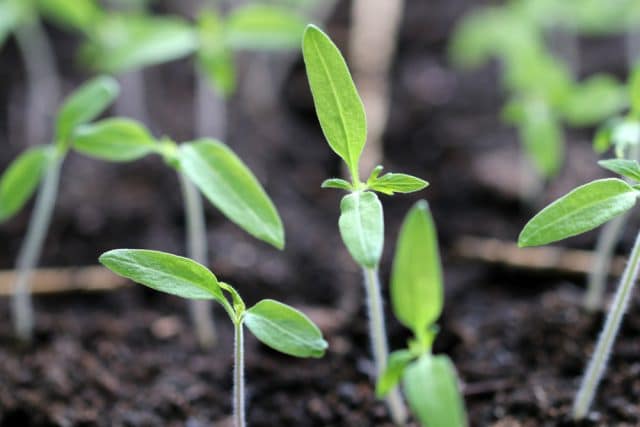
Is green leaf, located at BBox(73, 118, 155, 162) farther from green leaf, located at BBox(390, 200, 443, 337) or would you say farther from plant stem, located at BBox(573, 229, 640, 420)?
plant stem, located at BBox(573, 229, 640, 420)

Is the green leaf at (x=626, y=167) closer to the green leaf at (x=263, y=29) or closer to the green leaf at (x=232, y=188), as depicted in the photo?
the green leaf at (x=232, y=188)

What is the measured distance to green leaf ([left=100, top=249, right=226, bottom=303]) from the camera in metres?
0.73

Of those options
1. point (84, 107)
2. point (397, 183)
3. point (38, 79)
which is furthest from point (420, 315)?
point (38, 79)

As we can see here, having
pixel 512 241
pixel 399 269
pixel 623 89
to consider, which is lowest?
pixel 512 241

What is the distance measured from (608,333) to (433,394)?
0.85 feet

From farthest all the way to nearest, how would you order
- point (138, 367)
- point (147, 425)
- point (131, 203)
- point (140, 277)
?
point (131, 203)
point (138, 367)
point (147, 425)
point (140, 277)

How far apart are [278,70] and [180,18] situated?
398mm

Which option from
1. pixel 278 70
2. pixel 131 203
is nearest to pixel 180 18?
pixel 278 70

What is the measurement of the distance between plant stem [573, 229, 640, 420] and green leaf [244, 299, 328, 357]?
1.14ft

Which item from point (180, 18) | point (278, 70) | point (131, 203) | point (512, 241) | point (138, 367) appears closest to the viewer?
point (138, 367)

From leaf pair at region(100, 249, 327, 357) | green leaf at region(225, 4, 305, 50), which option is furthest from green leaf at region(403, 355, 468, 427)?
green leaf at region(225, 4, 305, 50)

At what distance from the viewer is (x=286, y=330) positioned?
29.3 inches

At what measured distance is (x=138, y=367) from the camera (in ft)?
3.65

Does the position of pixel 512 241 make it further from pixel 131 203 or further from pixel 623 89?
pixel 131 203
